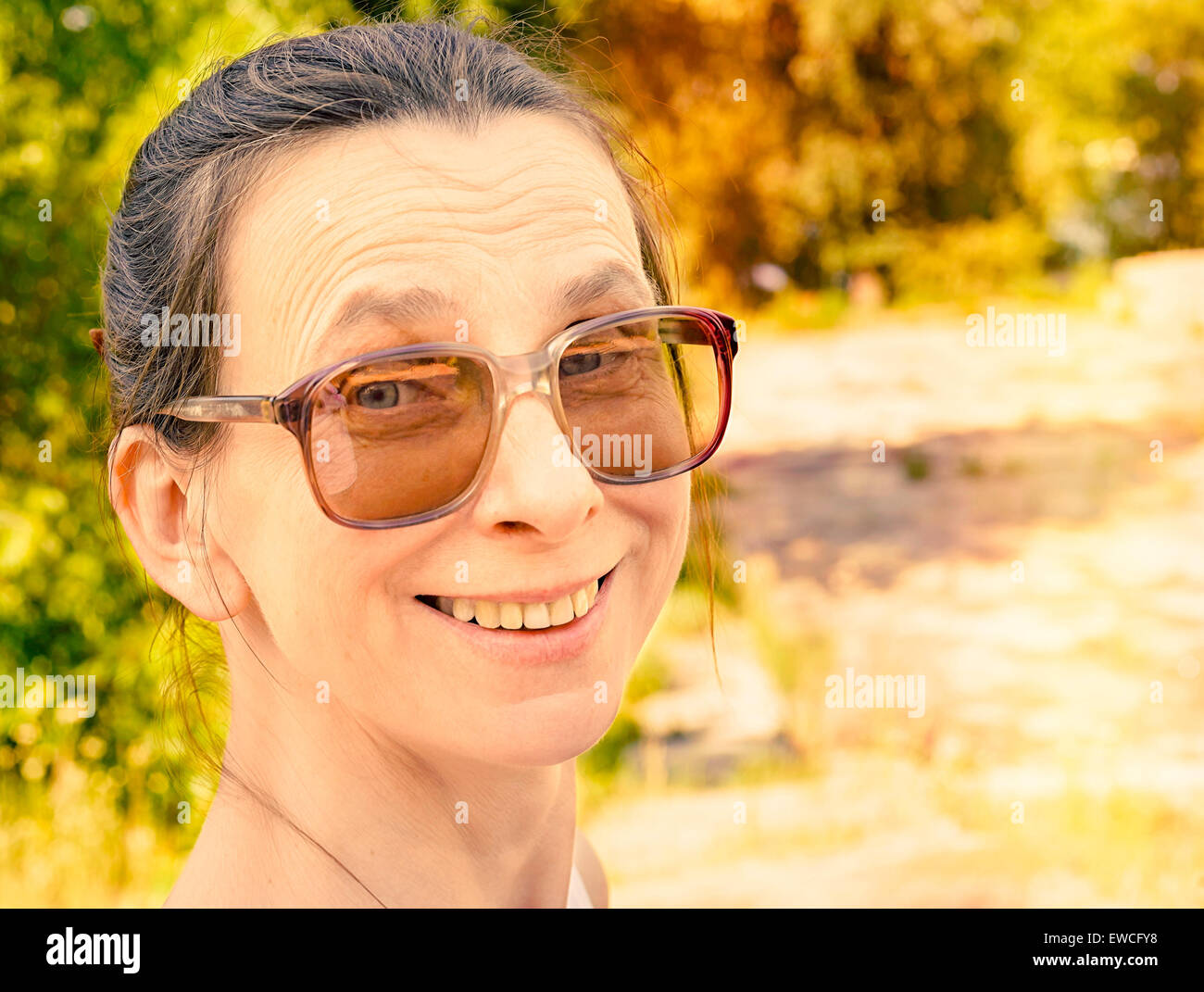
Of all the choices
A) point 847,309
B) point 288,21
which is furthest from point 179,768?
point 847,309

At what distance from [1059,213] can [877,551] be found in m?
4.64

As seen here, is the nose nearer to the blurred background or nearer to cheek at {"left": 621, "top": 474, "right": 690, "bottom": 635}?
cheek at {"left": 621, "top": 474, "right": 690, "bottom": 635}

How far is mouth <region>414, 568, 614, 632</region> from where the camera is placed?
132 cm

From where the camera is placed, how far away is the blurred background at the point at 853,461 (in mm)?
3064

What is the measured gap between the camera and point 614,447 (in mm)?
1390

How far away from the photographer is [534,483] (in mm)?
1260

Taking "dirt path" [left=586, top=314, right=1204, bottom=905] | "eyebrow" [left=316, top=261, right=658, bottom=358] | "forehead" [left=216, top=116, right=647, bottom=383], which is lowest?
"dirt path" [left=586, top=314, right=1204, bottom=905]

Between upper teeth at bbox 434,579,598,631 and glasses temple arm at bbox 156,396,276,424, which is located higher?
glasses temple arm at bbox 156,396,276,424

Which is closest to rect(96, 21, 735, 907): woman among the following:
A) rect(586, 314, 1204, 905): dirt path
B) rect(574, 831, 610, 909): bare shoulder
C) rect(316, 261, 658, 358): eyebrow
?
rect(316, 261, 658, 358): eyebrow

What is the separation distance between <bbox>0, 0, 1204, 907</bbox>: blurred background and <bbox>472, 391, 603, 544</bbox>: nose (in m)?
0.90

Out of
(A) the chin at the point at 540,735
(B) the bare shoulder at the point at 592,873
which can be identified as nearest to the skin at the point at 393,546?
(A) the chin at the point at 540,735

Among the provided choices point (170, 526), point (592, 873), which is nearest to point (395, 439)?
point (170, 526)

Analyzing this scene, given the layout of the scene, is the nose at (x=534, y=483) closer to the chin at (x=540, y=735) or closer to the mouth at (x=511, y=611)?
the mouth at (x=511, y=611)

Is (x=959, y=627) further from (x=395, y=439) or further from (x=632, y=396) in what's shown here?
(x=395, y=439)
